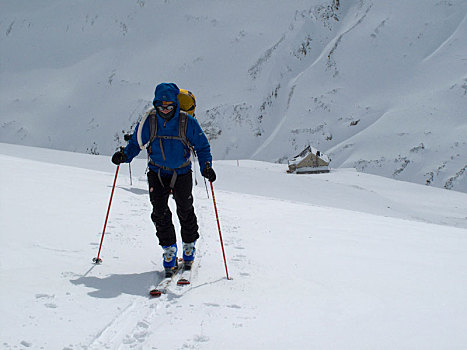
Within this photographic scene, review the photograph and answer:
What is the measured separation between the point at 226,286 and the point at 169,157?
1690mm

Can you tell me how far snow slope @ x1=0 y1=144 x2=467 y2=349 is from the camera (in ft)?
10.7

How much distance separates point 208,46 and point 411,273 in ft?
485

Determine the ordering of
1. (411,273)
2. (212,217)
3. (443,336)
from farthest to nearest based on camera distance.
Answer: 1. (212,217)
2. (411,273)
3. (443,336)

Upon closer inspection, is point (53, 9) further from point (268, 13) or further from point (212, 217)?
point (212, 217)

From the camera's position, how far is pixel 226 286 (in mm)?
4609

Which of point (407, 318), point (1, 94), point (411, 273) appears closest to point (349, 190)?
point (411, 273)

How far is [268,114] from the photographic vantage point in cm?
12388

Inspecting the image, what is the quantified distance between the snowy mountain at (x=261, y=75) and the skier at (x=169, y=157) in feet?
228

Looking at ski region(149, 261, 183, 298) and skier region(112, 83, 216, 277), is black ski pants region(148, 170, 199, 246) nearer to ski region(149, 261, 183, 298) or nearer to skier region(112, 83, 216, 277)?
skier region(112, 83, 216, 277)

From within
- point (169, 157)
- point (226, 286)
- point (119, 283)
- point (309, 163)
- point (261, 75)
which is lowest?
point (226, 286)

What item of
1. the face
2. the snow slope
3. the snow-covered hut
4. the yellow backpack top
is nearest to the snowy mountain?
the snow-covered hut

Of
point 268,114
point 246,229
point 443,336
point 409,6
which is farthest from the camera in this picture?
point 268,114

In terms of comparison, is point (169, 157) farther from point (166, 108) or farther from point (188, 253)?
point (188, 253)

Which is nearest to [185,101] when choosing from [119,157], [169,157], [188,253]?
[169,157]
